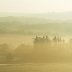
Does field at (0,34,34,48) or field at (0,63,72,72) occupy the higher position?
field at (0,34,34,48)

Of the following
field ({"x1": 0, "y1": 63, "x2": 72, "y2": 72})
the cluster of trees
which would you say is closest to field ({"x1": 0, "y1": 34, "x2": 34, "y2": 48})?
the cluster of trees

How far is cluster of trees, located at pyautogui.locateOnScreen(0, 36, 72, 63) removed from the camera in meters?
1.34

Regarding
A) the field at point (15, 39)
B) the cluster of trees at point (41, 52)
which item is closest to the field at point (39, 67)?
the cluster of trees at point (41, 52)

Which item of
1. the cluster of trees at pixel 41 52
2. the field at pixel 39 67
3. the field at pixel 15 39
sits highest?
the field at pixel 15 39

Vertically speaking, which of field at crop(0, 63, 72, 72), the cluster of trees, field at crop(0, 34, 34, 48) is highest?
field at crop(0, 34, 34, 48)

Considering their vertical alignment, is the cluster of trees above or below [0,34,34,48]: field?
below

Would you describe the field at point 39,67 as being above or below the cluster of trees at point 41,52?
below

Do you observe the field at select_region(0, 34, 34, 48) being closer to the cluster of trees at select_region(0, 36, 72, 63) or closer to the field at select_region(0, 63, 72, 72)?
the cluster of trees at select_region(0, 36, 72, 63)

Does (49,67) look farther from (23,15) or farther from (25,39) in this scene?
(23,15)

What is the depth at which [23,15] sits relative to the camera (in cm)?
140

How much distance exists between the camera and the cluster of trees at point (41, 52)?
1.34m

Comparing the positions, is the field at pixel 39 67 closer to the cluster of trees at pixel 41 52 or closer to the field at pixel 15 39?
the cluster of trees at pixel 41 52

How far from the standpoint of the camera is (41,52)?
1366mm

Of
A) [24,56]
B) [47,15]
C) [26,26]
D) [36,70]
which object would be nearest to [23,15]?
[26,26]
